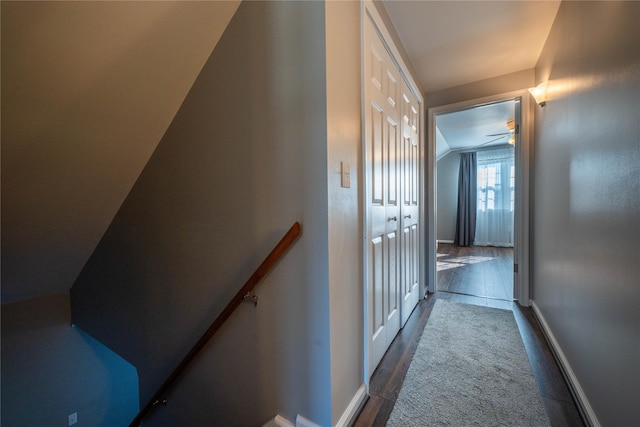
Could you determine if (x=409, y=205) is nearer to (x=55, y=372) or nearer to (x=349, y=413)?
(x=349, y=413)

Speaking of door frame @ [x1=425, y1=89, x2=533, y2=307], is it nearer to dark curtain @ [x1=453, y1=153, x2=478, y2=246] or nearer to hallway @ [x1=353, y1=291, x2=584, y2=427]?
hallway @ [x1=353, y1=291, x2=584, y2=427]

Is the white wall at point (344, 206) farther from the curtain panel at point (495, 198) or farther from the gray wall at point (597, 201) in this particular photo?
the curtain panel at point (495, 198)

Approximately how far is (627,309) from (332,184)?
121 cm

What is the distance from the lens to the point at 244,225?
124cm

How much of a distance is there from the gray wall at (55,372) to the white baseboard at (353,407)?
3.30 meters

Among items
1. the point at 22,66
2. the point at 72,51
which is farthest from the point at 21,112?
the point at 72,51

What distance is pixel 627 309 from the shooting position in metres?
0.88

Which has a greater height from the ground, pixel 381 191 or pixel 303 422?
pixel 381 191

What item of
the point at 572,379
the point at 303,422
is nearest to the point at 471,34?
the point at 572,379

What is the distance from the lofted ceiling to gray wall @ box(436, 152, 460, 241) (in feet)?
20.9

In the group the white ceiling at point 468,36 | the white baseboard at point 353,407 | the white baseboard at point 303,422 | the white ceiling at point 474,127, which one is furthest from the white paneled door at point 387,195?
the white ceiling at point 474,127

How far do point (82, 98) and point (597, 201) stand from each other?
271cm

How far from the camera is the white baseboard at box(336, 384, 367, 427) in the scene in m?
1.10

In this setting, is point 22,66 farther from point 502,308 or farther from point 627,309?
point 502,308
